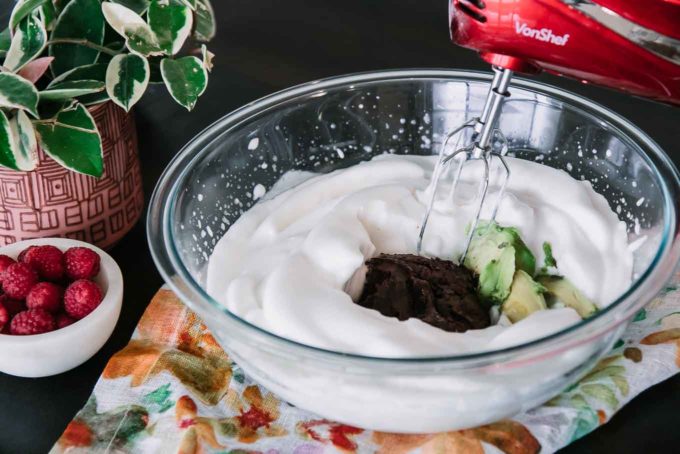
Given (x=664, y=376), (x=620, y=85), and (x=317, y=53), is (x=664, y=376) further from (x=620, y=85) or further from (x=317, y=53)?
(x=317, y=53)

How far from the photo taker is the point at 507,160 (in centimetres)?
96

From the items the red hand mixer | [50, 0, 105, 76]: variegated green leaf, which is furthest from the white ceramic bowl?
the red hand mixer

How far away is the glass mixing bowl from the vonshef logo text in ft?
0.69

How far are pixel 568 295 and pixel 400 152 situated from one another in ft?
1.08

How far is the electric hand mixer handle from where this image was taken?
0.66m

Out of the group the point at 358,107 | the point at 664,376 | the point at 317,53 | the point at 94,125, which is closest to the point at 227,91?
the point at 317,53

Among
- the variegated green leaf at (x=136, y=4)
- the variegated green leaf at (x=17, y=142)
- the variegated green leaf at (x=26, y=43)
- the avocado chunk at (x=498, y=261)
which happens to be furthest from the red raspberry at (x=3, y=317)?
the avocado chunk at (x=498, y=261)

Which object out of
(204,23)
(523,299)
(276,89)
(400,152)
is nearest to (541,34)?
(523,299)

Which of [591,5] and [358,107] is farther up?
[591,5]

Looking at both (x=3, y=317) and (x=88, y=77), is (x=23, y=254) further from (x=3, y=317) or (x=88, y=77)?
(x=88, y=77)

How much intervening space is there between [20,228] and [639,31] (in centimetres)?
67

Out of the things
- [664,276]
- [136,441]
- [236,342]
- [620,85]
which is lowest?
[136,441]

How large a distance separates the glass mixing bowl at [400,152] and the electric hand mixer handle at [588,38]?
0.16 m

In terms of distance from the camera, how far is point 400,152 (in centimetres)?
105
